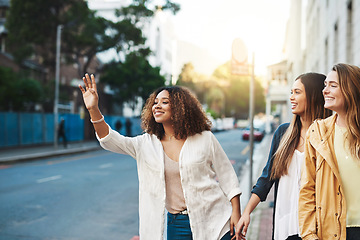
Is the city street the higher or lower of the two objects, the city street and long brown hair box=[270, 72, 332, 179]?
the lower

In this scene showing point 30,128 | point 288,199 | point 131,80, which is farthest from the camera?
point 131,80

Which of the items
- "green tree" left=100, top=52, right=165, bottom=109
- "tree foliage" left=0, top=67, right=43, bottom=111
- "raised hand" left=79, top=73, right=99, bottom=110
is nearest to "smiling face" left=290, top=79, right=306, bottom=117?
"raised hand" left=79, top=73, right=99, bottom=110

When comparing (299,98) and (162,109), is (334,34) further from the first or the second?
(162,109)

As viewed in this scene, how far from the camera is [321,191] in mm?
2203

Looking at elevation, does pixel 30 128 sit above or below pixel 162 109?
below

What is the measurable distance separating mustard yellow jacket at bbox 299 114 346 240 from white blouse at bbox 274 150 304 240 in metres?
0.34

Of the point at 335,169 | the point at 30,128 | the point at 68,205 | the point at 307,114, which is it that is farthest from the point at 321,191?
the point at 30,128

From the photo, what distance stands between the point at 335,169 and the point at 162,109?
51.5 inches

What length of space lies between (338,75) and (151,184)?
1399 millimetres

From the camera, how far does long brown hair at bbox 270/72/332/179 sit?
2730mm

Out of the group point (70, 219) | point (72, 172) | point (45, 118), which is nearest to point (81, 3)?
point (45, 118)

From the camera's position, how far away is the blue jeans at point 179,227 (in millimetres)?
2826

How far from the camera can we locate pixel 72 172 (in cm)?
1338

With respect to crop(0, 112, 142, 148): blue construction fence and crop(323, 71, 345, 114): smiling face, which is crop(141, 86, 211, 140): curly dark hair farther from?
crop(0, 112, 142, 148): blue construction fence
